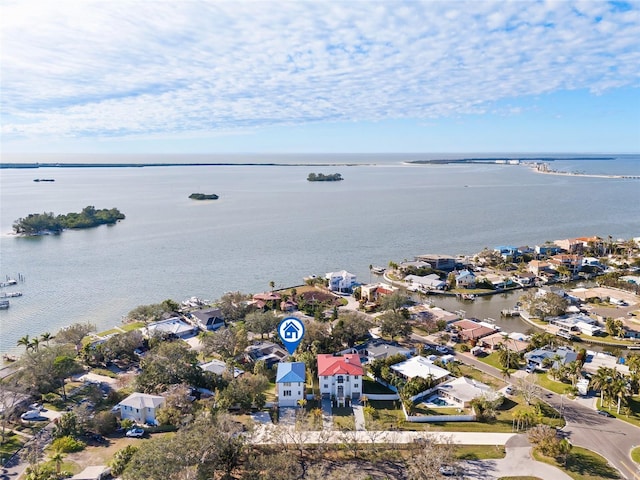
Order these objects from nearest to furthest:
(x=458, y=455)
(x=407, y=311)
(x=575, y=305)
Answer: (x=458, y=455) → (x=407, y=311) → (x=575, y=305)

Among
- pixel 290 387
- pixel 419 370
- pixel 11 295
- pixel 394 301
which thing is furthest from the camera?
pixel 11 295

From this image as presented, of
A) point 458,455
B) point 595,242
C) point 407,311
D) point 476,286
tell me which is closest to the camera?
point 458,455

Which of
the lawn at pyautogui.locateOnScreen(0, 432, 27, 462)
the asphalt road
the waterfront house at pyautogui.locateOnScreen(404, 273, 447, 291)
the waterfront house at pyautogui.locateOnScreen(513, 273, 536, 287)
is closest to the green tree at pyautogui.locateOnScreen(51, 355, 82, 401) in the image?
the lawn at pyautogui.locateOnScreen(0, 432, 27, 462)

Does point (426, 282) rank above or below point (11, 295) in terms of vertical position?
above

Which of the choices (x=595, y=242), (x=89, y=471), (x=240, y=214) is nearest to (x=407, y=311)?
(x=89, y=471)

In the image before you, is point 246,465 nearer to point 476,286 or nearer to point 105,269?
point 476,286

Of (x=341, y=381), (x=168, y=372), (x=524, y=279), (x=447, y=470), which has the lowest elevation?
(x=447, y=470)

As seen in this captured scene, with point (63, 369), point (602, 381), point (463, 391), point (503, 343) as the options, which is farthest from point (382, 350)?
point (63, 369)

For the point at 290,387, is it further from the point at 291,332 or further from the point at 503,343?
the point at 503,343
